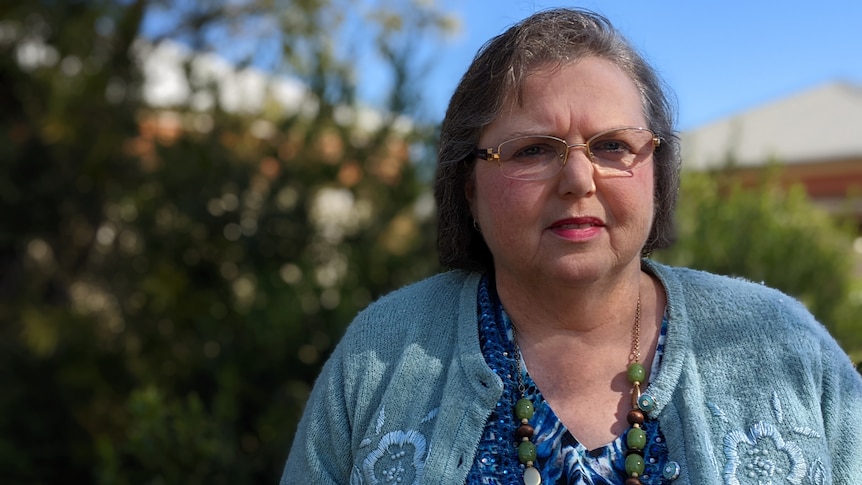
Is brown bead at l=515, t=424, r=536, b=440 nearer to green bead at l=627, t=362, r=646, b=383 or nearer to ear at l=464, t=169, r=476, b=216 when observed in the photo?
green bead at l=627, t=362, r=646, b=383

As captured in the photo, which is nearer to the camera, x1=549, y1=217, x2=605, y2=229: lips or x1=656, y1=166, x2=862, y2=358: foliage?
x1=549, y1=217, x2=605, y2=229: lips

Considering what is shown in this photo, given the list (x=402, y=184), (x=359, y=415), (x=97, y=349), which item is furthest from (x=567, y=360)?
(x=97, y=349)

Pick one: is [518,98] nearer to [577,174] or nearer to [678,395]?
[577,174]

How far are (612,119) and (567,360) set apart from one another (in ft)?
1.90

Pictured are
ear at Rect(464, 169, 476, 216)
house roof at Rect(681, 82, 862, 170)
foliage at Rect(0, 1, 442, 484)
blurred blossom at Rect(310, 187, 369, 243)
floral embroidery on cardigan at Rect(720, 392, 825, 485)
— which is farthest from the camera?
house roof at Rect(681, 82, 862, 170)

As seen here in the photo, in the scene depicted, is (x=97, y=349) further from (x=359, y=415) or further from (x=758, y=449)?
(x=758, y=449)

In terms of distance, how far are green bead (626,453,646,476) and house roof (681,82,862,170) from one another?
828 cm

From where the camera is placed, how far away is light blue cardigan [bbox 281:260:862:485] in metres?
1.78

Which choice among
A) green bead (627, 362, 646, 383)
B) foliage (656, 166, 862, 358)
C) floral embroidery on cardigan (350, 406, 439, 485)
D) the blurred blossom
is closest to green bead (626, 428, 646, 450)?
green bead (627, 362, 646, 383)

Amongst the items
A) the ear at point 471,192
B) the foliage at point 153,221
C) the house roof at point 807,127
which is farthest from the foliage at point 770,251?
the house roof at point 807,127

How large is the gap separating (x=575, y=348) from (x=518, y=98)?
0.61 m

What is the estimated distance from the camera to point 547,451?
1.88 m

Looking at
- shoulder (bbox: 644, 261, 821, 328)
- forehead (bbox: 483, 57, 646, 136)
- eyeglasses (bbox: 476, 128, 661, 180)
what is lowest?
shoulder (bbox: 644, 261, 821, 328)

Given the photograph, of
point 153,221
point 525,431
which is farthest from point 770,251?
point 153,221
